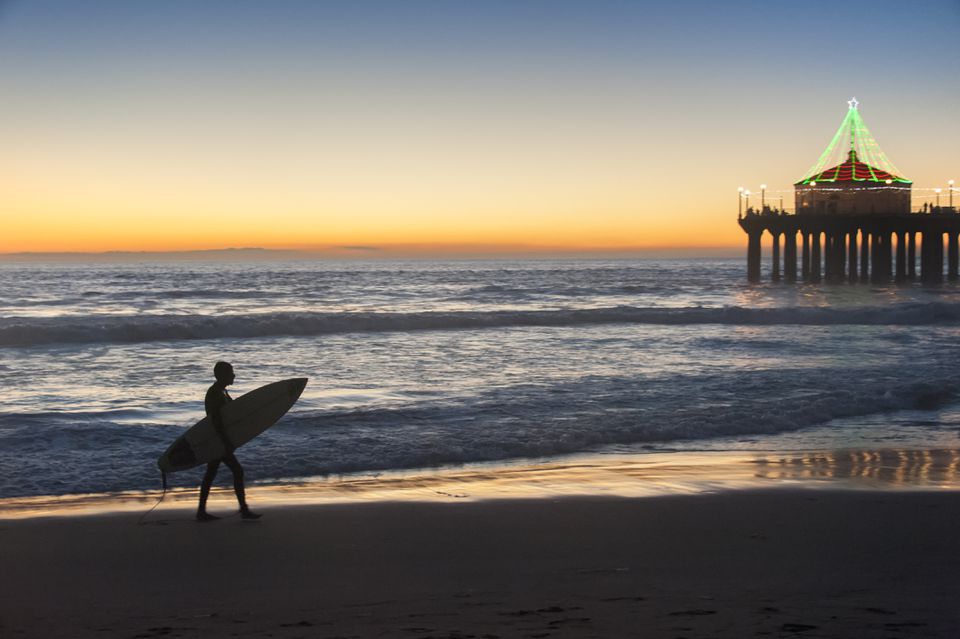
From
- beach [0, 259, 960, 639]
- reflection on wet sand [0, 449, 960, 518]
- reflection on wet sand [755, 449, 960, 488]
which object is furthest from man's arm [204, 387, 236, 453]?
reflection on wet sand [755, 449, 960, 488]

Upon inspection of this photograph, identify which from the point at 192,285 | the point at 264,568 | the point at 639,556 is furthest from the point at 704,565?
the point at 192,285

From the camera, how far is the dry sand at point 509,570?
476 centimetres

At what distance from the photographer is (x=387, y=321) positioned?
3381 cm

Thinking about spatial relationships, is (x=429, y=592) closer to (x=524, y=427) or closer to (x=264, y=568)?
(x=264, y=568)

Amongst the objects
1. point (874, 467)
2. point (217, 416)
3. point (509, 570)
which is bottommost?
point (874, 467)

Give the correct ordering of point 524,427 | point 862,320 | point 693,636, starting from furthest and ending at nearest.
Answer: point 862,320
point 524,427
point 693,636

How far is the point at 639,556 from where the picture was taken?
6.23m

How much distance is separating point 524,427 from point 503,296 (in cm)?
4161

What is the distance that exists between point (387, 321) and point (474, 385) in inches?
706

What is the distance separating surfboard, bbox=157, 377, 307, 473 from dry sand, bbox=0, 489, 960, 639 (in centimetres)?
49

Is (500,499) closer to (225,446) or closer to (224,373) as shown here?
(225,446)

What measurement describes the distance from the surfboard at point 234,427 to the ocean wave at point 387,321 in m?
20.5

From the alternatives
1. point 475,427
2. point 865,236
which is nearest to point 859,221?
point 865,236

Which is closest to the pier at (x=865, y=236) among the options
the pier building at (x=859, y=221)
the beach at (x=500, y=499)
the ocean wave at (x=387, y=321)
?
the pier building at (x=859, y=221)
